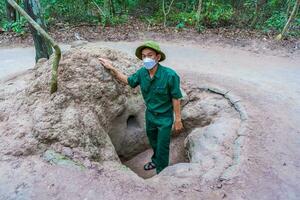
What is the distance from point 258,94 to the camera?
19.0 ft

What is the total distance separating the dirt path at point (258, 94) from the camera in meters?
3.52

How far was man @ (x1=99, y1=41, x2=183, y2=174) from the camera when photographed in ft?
12.8

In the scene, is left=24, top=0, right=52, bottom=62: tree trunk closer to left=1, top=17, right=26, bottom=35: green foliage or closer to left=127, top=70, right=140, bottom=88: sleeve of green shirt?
left=127, top=70, right=140, bottom=88: sleeve of green shirt

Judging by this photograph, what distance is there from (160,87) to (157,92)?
0.31 ft

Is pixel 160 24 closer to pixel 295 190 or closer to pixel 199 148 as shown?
pixel 199 148

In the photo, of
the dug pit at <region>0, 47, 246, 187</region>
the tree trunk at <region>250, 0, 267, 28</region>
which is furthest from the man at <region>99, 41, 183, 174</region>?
the tree trunk at <region>250, 0, 267, 28</region>

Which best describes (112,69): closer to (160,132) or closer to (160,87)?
(160,87)

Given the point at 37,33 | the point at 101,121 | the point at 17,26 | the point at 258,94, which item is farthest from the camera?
the point at 17,26

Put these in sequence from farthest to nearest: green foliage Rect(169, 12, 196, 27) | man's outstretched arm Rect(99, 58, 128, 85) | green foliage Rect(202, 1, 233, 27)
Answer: green foliage Rect(169, 12, 196, 27) → green foliage Rect(202, 1, 233, 27) → man's outstretched arm Rect(99, 58, 128, 85)

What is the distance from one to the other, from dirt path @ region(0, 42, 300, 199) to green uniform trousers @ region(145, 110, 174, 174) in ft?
3.45

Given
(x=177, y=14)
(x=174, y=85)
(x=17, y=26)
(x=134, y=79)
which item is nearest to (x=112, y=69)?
(x=134, y=79)

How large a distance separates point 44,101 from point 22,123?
39cm

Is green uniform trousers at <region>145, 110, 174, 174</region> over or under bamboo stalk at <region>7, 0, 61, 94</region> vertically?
under

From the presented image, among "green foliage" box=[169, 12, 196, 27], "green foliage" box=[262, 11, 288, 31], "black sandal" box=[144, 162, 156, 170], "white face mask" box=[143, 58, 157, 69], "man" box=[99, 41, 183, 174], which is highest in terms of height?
"white face mask" box=[143, 58, 157, 69]
